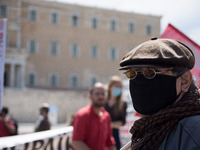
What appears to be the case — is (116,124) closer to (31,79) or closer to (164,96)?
→ (164,96)

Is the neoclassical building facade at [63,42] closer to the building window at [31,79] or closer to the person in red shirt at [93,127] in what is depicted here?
the building window at [31,79]

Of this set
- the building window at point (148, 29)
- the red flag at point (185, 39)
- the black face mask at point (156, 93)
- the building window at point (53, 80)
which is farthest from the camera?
the building window at point (148, 29)

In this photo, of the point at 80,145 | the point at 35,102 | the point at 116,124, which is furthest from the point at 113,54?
the point at 80,145

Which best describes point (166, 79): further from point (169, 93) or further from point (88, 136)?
point (88, 136)

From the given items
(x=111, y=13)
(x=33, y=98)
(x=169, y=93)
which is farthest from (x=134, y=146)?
(x=111, y=13)

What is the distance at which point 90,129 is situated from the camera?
12.1ft

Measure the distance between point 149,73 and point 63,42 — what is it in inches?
1625

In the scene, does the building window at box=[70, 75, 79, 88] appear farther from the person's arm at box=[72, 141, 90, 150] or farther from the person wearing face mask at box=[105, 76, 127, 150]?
the person's arm at box=[72, 141, 90, 150]

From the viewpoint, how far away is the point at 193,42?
296 centimetres

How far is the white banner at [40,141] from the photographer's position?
12.2 feet

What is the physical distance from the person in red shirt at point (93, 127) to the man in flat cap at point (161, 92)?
6.61 ft

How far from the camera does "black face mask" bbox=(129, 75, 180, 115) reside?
1.52 meters

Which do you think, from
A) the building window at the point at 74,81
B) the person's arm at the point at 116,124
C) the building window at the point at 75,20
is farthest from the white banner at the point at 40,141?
the building window at the point at 75,20

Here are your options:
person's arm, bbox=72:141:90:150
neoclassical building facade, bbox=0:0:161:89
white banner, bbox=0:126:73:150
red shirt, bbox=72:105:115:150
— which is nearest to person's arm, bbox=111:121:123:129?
white banner, bbox=0:126:73:150
